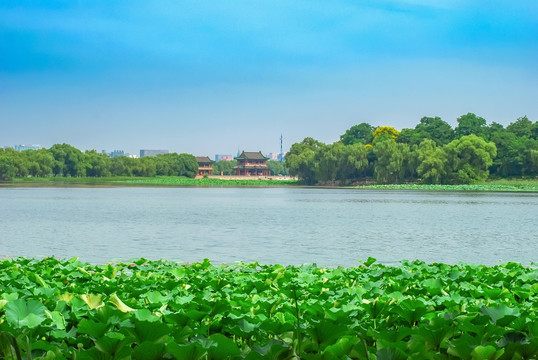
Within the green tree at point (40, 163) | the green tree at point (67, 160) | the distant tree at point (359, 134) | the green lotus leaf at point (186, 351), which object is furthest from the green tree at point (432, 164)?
the green lotus leaf at point (186, 351)

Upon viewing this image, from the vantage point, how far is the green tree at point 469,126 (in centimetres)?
8438

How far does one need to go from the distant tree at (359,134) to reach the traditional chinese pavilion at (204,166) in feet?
108

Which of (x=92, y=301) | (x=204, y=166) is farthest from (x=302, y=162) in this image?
(x=92, y=301)

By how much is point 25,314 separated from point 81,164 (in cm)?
10049

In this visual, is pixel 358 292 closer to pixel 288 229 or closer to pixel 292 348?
pixel 292 348

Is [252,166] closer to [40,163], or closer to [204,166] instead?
[204,166]

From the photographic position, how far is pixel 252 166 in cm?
11694

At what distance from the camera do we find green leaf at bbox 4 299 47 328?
2980 mm

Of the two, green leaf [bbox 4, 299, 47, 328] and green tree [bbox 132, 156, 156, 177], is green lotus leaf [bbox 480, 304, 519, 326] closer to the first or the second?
green leaf [bbox 4, 299, 47, 328]

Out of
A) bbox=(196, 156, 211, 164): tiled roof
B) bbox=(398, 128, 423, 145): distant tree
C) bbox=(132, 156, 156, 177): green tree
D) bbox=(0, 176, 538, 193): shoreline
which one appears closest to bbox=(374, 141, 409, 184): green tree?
bbox=(0, 176, 538, 193): shoreline

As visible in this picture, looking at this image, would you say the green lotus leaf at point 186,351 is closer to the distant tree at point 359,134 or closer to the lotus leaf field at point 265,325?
the lotus leaf field at point 265,325

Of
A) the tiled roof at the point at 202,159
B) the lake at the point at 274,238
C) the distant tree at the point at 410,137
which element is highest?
the distant tree at the point at 410,137

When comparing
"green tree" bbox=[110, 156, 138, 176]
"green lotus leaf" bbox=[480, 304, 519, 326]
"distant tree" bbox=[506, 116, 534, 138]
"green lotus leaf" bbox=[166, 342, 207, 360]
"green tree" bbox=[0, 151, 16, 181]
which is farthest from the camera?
"green tree" bbox=[110, 156, 138, 176]

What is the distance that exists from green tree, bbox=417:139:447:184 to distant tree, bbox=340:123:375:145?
3498 centimetres
